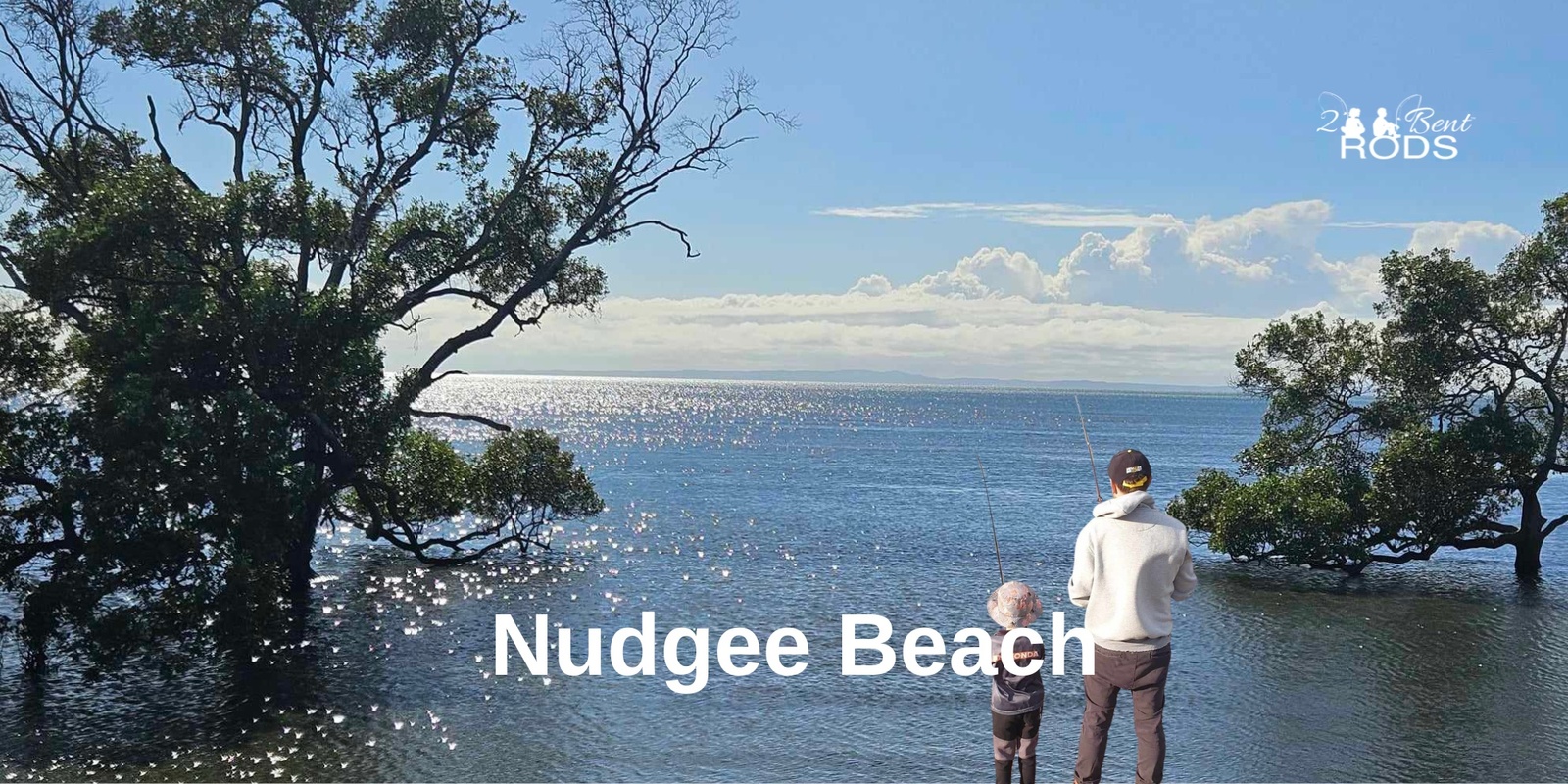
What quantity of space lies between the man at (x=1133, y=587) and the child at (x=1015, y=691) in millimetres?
480

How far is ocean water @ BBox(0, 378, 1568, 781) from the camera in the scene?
16.3 metres

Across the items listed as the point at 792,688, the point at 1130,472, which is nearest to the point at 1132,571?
the point at 1130,472

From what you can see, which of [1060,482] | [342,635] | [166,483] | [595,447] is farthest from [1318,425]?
[595,447]

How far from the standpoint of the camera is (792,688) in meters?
21.0

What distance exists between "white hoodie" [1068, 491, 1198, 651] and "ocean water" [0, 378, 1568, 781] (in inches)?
298

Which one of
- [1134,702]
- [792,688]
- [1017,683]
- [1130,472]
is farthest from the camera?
[792,688]

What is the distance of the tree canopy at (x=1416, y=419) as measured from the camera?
31.6 m

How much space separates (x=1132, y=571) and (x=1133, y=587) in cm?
12

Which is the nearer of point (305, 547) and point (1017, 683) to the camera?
point (1017, 683)

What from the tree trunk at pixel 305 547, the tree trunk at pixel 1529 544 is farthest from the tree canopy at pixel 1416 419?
the tree trunk at pixel 305 547

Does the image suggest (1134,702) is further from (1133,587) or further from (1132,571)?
(1132,571)

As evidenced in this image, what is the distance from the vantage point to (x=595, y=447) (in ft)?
353

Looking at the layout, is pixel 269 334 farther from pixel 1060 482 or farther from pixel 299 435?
pixel 1060 482

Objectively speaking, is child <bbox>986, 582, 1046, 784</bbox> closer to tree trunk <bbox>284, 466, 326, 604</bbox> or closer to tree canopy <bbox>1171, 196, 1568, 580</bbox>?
tree trunk <bbox>284, 466, 326, 604</bbox>
